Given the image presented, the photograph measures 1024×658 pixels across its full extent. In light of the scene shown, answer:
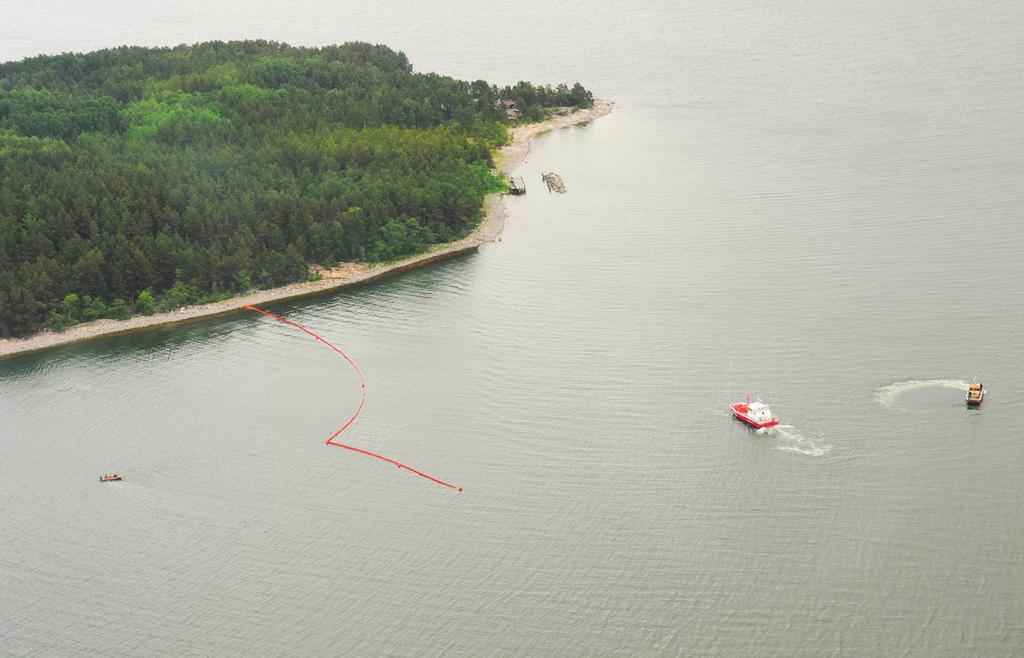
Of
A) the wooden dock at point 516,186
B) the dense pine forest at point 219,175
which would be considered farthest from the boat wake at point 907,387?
the wooden dock at point 516,186

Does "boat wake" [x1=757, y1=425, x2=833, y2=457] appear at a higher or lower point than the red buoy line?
lower

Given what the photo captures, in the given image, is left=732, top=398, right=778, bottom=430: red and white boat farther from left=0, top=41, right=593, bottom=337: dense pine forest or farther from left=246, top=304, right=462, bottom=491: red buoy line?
left=0, top=41, right=593, bottom=337: dense pine forest

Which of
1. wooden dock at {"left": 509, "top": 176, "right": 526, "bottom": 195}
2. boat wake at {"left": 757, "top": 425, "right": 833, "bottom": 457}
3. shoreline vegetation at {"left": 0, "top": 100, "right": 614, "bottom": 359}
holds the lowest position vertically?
boat wake at {"left": 757, "top": 425, "right": 833, "bottom": 457}

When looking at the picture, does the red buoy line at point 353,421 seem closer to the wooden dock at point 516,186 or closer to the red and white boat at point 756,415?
the red and white boat at point 756,415

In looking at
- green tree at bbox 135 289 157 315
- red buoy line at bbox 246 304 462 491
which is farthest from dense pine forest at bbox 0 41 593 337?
red buoy line at bbox 246 304 462 491

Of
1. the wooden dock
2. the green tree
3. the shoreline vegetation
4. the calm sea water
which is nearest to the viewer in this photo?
the calm sea water

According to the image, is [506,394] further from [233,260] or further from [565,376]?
[233,260]

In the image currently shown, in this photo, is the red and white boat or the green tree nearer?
the red and white boat

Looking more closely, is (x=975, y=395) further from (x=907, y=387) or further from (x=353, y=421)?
(x=353, y=421)
